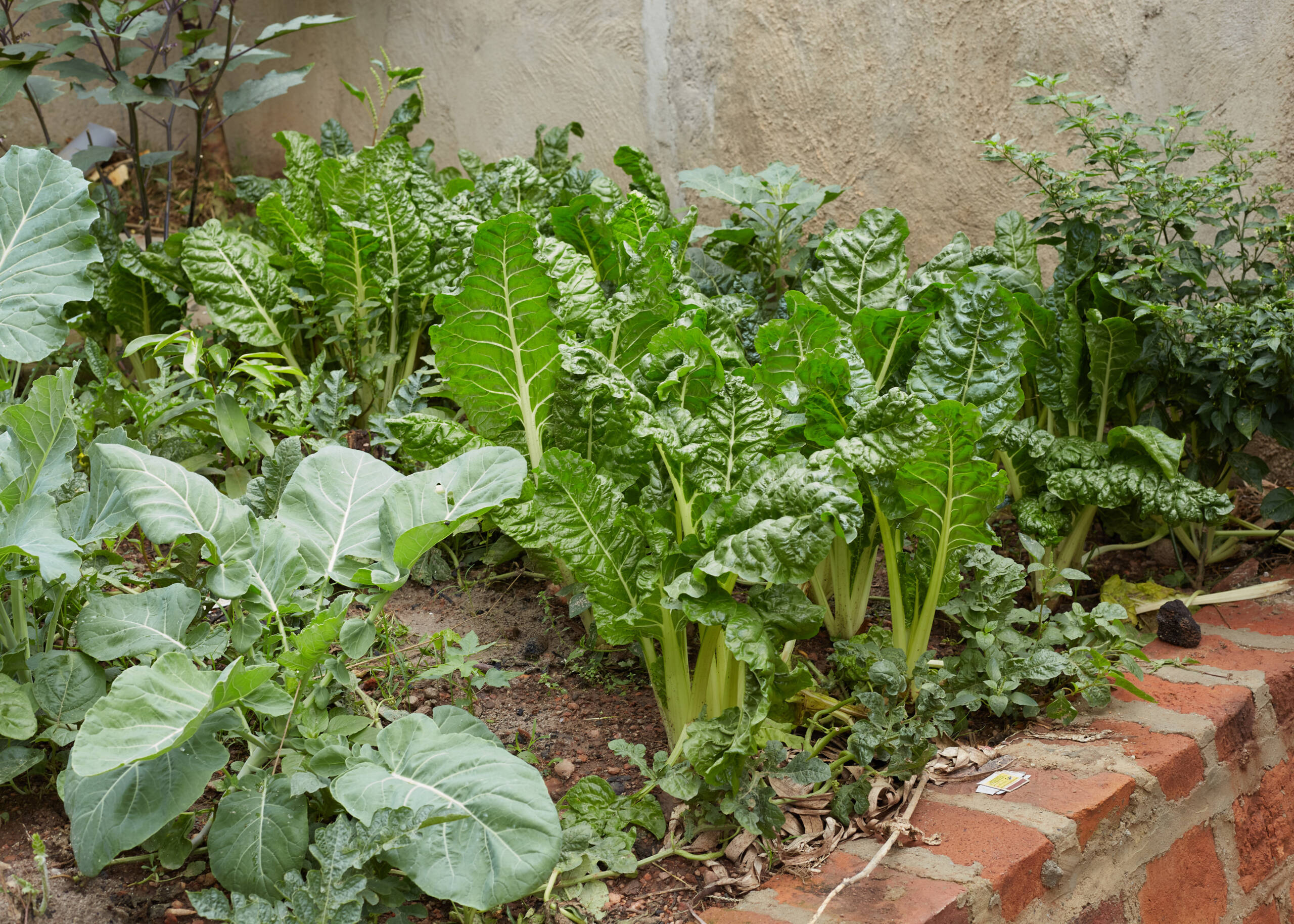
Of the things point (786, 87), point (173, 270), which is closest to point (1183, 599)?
point (786, 87)

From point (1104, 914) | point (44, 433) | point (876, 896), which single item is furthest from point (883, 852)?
point (44, 433)

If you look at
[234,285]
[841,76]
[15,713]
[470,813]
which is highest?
[841,76]

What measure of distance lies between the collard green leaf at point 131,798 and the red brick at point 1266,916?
1926 mm

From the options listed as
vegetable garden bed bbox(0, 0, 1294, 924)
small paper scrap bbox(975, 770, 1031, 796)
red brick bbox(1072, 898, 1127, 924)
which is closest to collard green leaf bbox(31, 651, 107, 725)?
vegetable garden bed bbox(0, 0, 1294, 924)

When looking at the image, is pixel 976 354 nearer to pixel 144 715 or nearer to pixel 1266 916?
pixel 1266 916

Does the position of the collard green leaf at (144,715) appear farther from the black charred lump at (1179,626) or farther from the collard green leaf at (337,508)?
the black charred lump at (1179,626)

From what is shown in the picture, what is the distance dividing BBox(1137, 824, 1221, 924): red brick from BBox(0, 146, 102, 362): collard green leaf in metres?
2.11

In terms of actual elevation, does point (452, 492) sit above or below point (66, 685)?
above

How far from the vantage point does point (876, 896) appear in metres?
1.38

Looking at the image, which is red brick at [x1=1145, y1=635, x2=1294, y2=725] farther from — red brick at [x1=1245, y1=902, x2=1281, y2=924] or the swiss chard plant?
the swiss chard plant

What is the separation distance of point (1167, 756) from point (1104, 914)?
288 millimetres

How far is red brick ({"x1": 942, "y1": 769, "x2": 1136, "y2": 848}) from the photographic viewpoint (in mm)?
Result: 1555

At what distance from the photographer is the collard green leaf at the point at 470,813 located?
1.20 metres

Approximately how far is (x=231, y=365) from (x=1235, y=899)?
8.78 ft
